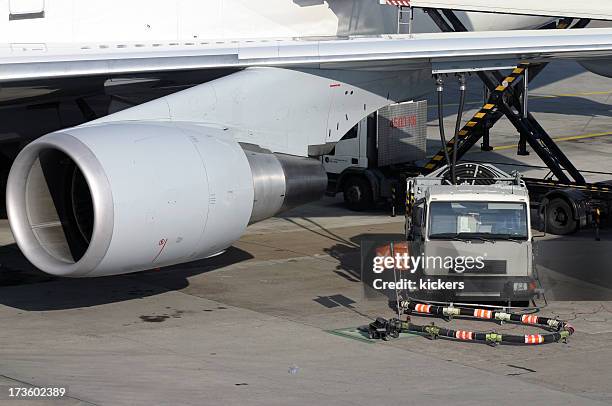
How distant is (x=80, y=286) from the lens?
682 inches

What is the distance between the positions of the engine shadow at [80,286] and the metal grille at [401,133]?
6.53 metres

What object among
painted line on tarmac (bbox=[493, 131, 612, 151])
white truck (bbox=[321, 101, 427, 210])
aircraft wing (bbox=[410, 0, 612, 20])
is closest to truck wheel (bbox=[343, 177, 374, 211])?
white truck (bbox=[321, 101, 427, 210])

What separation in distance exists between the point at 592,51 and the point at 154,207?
22.9 feet

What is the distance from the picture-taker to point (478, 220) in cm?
1641

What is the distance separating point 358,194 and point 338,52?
23.8 ft

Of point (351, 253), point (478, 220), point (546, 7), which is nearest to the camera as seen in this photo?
point (478, 220)

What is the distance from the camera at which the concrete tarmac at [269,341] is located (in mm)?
12305

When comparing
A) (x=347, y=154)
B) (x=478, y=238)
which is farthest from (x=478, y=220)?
(x=347, y=154)

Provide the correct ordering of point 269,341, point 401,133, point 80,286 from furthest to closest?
point 401,133 → point 80,286 → point 269,341

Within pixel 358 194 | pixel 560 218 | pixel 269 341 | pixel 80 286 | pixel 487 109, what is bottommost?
pixel 269 341

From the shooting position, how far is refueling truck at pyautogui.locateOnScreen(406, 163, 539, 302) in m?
15.7

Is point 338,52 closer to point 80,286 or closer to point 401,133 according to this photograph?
point 80,286

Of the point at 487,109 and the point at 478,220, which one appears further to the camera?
the point at 487,109

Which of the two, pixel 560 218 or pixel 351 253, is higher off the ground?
pixel 560 218
